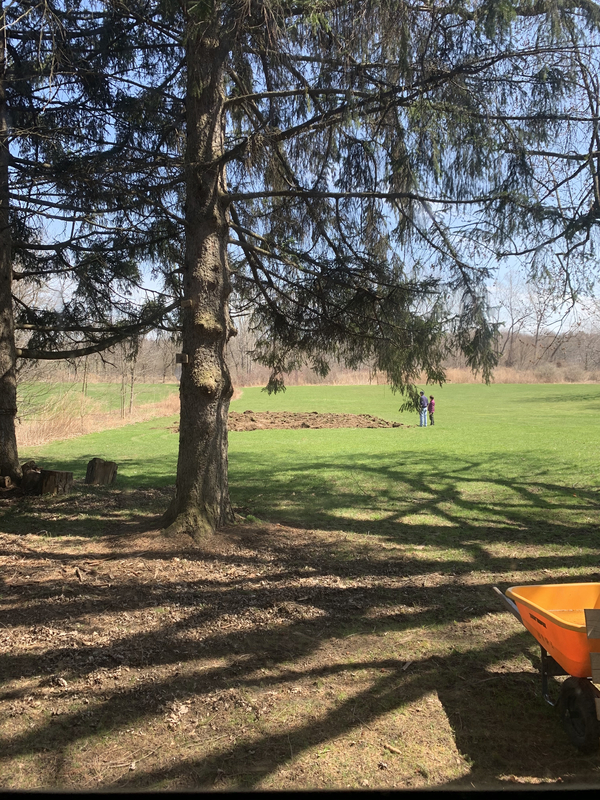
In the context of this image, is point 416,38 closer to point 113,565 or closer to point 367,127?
point 367,127

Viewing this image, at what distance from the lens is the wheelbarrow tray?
263 centimetres

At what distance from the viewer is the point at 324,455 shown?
14109 millimetres

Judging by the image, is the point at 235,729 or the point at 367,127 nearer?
the point at 235,729

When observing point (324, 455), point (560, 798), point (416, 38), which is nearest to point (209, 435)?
point (416, 38)

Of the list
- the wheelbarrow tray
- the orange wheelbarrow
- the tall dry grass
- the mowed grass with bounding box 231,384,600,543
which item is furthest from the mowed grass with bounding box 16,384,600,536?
the orange wheelbarrow

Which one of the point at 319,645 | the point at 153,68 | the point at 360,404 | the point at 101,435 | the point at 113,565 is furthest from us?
the point at 360,404

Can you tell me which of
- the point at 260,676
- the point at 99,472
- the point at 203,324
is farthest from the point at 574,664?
the point at 99,472

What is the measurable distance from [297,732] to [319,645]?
991 millimetres

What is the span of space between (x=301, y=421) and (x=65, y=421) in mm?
8708

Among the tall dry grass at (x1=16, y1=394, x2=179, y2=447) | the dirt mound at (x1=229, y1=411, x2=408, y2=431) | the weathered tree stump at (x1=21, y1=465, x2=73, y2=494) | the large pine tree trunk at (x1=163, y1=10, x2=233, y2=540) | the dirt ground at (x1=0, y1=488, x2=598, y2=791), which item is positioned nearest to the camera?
the dirt ground at (x1=0, y1=488, x2=598, y2=791)

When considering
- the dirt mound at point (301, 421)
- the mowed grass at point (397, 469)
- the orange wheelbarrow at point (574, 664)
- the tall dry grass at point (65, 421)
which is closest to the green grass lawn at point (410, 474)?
the mowed grass at point (397, 469)

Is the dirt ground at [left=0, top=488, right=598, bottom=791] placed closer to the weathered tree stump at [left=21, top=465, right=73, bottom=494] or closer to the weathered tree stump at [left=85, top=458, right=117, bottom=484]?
the weathered tree stump at [left=21, top=465, right=73, bottom=494]

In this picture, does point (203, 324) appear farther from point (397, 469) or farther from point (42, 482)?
point (397, 469)

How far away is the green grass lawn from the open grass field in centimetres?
9
